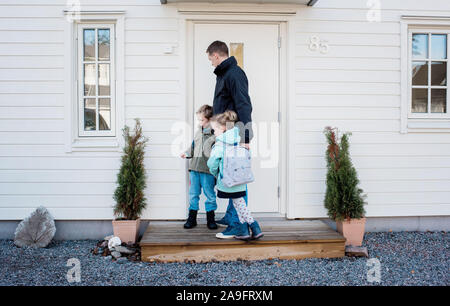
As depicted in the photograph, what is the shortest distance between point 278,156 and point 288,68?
1.15 metres

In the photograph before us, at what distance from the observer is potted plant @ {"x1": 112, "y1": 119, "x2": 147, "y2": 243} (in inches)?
168

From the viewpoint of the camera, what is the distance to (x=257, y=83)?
4.66 metres

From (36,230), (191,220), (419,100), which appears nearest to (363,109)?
(419,100)

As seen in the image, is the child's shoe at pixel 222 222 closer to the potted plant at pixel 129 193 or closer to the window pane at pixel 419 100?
the potted plant at pixel 129 193

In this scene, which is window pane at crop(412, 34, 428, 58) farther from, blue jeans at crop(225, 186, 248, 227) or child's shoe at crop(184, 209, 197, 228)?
child's shoe at crop(184, 209, 197, 228)

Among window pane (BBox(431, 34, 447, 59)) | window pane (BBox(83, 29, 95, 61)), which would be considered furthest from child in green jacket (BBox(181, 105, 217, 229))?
window pane (BBox(431, 34, 447, 59))

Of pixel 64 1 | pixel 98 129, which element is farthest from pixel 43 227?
pixel 64 1

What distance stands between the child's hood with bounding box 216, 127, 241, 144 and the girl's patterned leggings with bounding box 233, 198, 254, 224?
60cm

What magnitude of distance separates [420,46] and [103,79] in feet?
Result: 14.2

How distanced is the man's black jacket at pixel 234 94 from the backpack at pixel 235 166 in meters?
0.15

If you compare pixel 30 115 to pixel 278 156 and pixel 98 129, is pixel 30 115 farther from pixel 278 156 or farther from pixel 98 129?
pixel 278 156

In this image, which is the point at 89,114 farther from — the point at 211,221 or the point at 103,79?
the point at 211,221

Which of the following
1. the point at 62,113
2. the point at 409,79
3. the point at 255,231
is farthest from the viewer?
the point at 409,79

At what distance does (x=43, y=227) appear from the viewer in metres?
4.37
